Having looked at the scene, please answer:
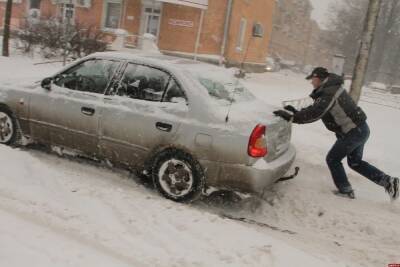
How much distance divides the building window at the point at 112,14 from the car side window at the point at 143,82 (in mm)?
21202

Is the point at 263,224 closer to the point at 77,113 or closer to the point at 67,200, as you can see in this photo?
the point at 67,200

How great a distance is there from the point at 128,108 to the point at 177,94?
62cm

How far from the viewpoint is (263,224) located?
5262 millimetres

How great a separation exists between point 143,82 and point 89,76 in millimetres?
832

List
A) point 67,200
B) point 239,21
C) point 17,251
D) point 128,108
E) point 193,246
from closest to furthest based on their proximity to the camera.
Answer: point 17,251 → point 193,246 → point 67,200 → point 128,108 → point 239,21

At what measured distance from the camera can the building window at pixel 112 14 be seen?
26.0 meters

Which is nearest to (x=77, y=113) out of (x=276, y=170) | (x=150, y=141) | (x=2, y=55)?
(x=150, y=141)

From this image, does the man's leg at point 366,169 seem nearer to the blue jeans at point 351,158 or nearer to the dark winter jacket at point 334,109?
the blue jeans at point 351,158

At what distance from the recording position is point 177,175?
5.37 meters

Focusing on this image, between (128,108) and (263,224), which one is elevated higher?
(128,108)

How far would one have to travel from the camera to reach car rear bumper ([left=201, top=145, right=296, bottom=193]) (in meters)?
→ 5.05

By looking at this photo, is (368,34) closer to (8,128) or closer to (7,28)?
(8,128)

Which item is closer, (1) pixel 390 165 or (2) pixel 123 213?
(2) pixel 123 213

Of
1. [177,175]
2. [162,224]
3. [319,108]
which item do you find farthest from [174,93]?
[319,108]
